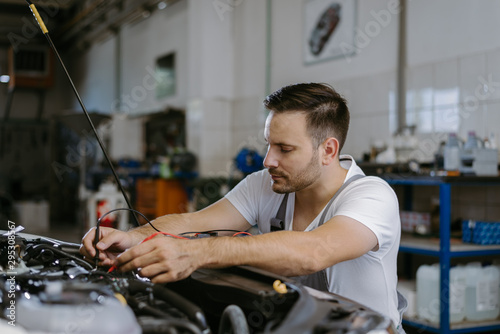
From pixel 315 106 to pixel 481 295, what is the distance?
2.09 meters

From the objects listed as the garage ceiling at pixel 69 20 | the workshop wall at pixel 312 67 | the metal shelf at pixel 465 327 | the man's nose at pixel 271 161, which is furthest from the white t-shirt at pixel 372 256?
the garage ceiling at pixel 69 20

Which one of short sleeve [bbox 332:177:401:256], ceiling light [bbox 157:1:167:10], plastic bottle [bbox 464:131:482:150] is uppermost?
ceiling light [bbox 157:1:167:10]

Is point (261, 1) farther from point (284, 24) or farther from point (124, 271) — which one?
point (124, 271)

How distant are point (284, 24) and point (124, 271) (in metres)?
4.47

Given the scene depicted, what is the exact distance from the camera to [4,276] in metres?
1.09

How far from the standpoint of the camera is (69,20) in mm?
10250

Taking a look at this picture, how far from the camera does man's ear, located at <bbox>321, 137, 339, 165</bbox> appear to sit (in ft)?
5.09

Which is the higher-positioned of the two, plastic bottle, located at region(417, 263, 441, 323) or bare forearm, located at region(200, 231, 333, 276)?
bare forearm, located at region(200, 231, 333, 276)

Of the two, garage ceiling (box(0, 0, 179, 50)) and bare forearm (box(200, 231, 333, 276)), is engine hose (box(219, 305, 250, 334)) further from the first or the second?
garage ceiling (box(0, 0, 179, 50))

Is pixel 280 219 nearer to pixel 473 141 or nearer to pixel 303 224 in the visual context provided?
pixel 303 224

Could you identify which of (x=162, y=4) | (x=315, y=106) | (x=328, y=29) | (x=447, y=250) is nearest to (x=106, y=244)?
(x=315, y=106)

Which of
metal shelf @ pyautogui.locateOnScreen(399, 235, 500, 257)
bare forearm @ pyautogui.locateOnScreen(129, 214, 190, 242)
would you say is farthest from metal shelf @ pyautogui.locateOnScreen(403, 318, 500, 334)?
bare forearm @ pyautogui.locateOnScreen(129, 214, 190, 242)

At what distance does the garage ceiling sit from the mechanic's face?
6.74m

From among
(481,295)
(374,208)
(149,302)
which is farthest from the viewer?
(481,295)
